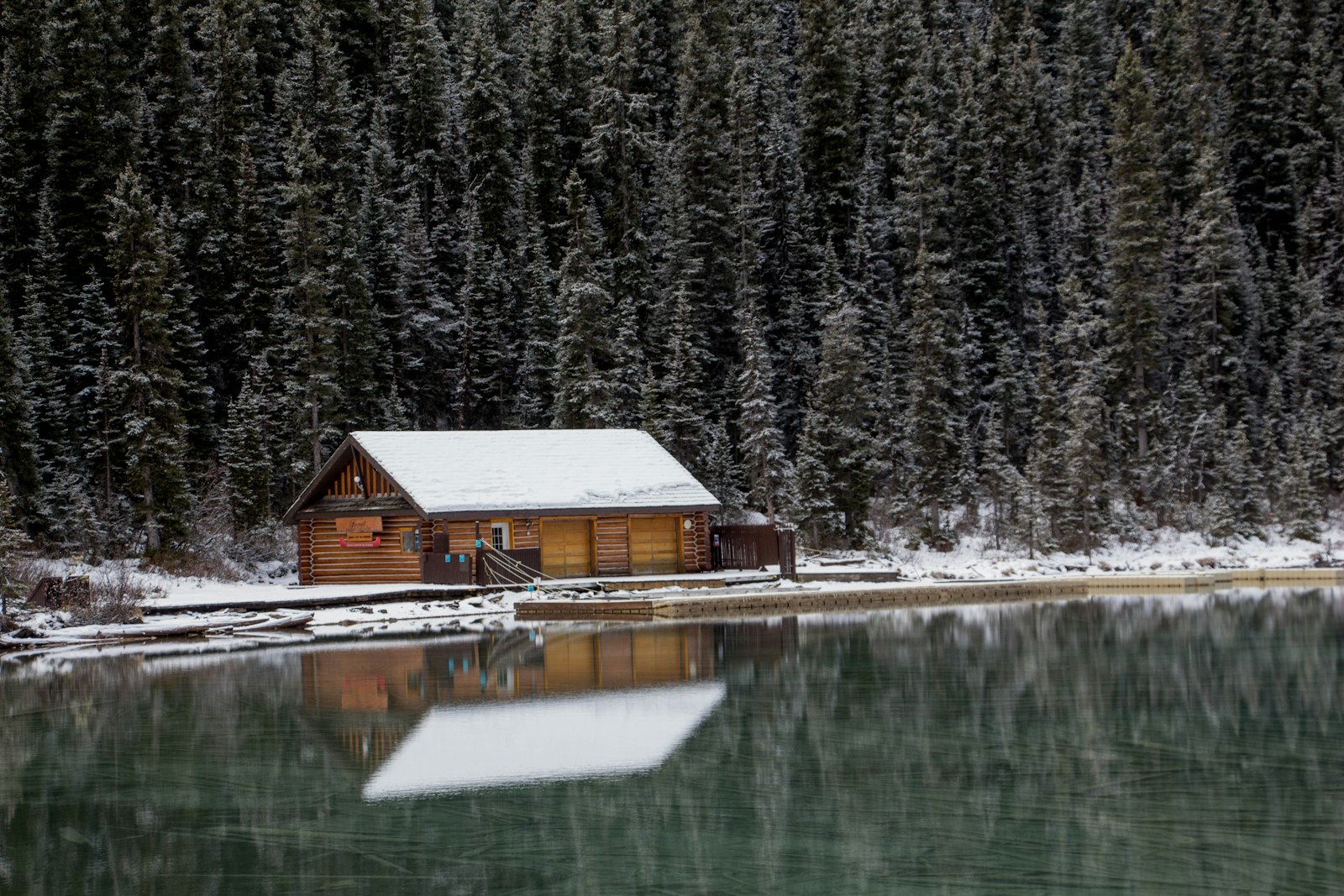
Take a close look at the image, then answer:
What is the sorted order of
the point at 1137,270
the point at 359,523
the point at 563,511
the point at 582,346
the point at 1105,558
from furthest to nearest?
the point at 1137,270
the point at 582,346
the point at 1105,558
the point at 359,523
the point at 563,511

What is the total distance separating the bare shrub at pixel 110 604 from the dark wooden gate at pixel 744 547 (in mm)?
16520

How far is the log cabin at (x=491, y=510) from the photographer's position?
1412 inches

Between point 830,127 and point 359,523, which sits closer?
point 359,523

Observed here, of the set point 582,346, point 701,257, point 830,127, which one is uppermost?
point 830,127

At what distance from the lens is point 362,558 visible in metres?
37.8

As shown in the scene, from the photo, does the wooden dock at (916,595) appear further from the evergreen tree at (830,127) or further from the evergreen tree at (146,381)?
the evergreen tree at (830,127)

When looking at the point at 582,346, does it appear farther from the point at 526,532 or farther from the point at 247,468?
the point at 526,532

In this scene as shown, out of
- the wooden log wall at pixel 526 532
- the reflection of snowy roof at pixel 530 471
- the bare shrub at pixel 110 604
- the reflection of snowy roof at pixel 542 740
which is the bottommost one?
the reflection of snowy roof at pixel 542 740

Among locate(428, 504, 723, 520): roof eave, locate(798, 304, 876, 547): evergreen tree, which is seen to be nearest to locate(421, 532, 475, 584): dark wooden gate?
locate(428, 504, 723, 520): roof eave

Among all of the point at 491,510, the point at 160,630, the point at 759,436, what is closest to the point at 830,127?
the point at 759,436

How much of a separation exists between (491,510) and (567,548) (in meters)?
3.29

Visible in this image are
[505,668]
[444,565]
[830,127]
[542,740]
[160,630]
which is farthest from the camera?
[830,127]

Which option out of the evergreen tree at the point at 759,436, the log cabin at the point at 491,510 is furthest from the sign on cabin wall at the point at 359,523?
the evergreen tree at the point at 759,436

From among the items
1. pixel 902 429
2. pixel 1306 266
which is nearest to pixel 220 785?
pixel 902 429
